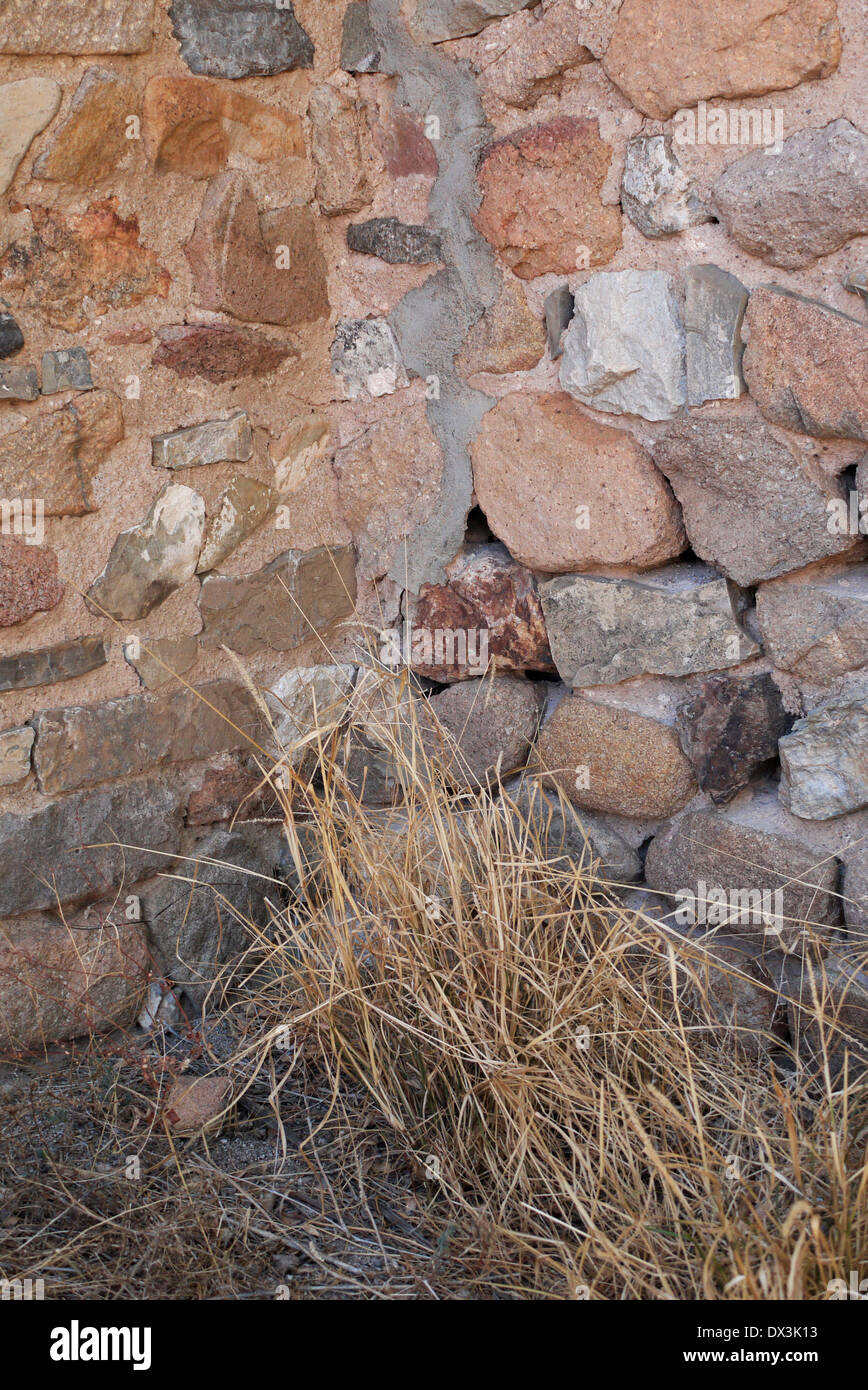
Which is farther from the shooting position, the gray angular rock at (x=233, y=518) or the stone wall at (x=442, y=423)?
the gray angular rock at (x=233, y=518)

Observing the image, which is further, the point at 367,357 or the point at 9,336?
the point at 367,357

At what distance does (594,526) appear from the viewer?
6.24 ft

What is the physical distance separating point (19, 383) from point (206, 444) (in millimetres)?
348

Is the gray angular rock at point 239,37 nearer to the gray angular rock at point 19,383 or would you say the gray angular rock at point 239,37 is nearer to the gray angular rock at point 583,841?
the gray angular rock at point 19,383

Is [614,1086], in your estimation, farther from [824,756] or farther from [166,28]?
[166,28]

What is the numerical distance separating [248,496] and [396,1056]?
3.35 ft

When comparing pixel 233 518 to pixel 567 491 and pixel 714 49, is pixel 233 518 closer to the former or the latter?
pixel 567 491

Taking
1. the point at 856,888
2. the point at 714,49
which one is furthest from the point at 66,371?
the point at 856,888

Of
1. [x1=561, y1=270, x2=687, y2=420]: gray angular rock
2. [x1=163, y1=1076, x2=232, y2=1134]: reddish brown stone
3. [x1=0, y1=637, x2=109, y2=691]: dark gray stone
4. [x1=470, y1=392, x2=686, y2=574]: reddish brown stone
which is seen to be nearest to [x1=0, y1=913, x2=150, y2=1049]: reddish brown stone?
[x1=163, y1=1076, x2=232, y2=1134]: reddish brown stone

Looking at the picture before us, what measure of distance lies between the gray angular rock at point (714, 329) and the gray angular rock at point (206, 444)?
801mm

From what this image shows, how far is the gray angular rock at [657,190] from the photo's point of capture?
5.64 ft

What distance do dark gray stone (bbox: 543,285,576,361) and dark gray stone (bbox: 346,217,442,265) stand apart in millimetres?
242

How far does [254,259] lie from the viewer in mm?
1979

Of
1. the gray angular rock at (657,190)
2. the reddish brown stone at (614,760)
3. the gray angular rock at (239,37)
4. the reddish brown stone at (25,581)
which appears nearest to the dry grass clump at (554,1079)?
the reddish brown stone at (614,760)
